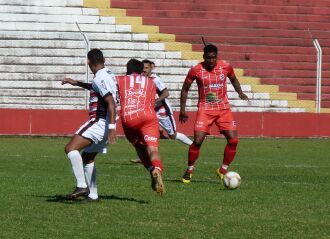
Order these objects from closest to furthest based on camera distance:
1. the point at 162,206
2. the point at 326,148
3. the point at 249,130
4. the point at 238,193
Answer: the point at 162,206 < the point at 238,193 < the point at 326,148 < the point at 249,130

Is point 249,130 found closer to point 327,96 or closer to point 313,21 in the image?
point 327,96

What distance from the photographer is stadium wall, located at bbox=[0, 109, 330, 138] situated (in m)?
27.7

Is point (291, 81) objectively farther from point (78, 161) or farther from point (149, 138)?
point (78, 161)

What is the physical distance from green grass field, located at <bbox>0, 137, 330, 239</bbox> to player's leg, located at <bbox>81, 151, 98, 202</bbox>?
6.2 inches

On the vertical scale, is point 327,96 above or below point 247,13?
below

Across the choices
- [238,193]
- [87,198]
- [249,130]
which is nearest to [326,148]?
[249,130]

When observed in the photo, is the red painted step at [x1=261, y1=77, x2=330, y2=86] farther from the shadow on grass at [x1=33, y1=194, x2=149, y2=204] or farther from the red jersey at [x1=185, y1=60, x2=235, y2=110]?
the shadow on grass at [x1=33, y1=194, x2=149, y2=204]

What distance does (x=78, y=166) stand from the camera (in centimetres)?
1191

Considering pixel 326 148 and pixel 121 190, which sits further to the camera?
pixel 326 148

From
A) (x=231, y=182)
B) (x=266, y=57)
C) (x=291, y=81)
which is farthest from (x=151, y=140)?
(x=266, y=57)

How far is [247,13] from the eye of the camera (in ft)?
114

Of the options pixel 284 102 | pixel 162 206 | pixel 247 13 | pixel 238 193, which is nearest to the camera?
pixel 162 206

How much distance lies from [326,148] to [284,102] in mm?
6962

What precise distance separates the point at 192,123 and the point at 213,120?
1323 centimetres
